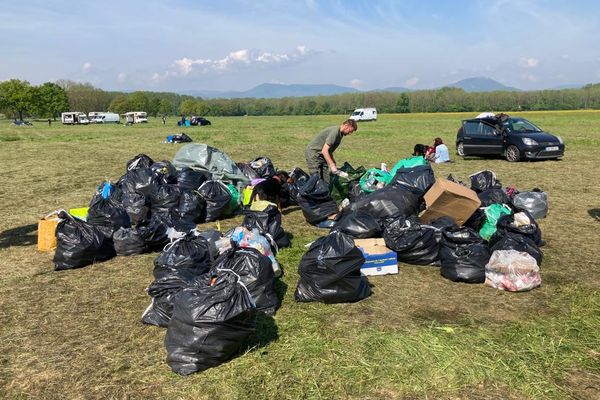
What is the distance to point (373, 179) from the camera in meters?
7.93

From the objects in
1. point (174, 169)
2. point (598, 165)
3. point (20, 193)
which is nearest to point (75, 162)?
point (20, 193)

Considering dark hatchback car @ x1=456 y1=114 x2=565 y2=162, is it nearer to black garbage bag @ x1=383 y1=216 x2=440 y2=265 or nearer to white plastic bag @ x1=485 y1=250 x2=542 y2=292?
black garbage bag @ x1=383 y1=216 x2=440 y2=265

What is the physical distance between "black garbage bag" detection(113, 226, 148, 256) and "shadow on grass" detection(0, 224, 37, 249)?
1720 millimetres

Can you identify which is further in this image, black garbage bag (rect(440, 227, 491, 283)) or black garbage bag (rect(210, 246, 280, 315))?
black garbage bag (rect(440, 227, 491, 283))

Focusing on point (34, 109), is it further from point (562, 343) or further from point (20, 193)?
point (562, 343)

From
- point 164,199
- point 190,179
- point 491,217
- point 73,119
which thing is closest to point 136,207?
point 164,199

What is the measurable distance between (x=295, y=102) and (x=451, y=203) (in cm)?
11391

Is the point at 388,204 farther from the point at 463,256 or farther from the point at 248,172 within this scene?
the point at 248,172

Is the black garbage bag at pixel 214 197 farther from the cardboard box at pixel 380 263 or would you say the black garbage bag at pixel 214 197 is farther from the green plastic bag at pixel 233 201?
the cardboard box at pixel 380 263

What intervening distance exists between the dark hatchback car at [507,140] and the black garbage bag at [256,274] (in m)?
12.0

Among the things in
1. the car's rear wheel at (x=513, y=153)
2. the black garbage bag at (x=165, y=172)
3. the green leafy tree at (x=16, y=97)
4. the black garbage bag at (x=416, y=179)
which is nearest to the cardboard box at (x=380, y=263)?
the black garbage bag at (x=416, y=179)

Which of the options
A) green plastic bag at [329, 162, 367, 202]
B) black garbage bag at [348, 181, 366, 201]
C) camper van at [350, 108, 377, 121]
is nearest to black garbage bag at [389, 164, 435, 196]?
black garbage bag at [348, 181, 366, 201]

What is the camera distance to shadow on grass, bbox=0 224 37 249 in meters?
6.60

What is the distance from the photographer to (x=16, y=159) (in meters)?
17.5
